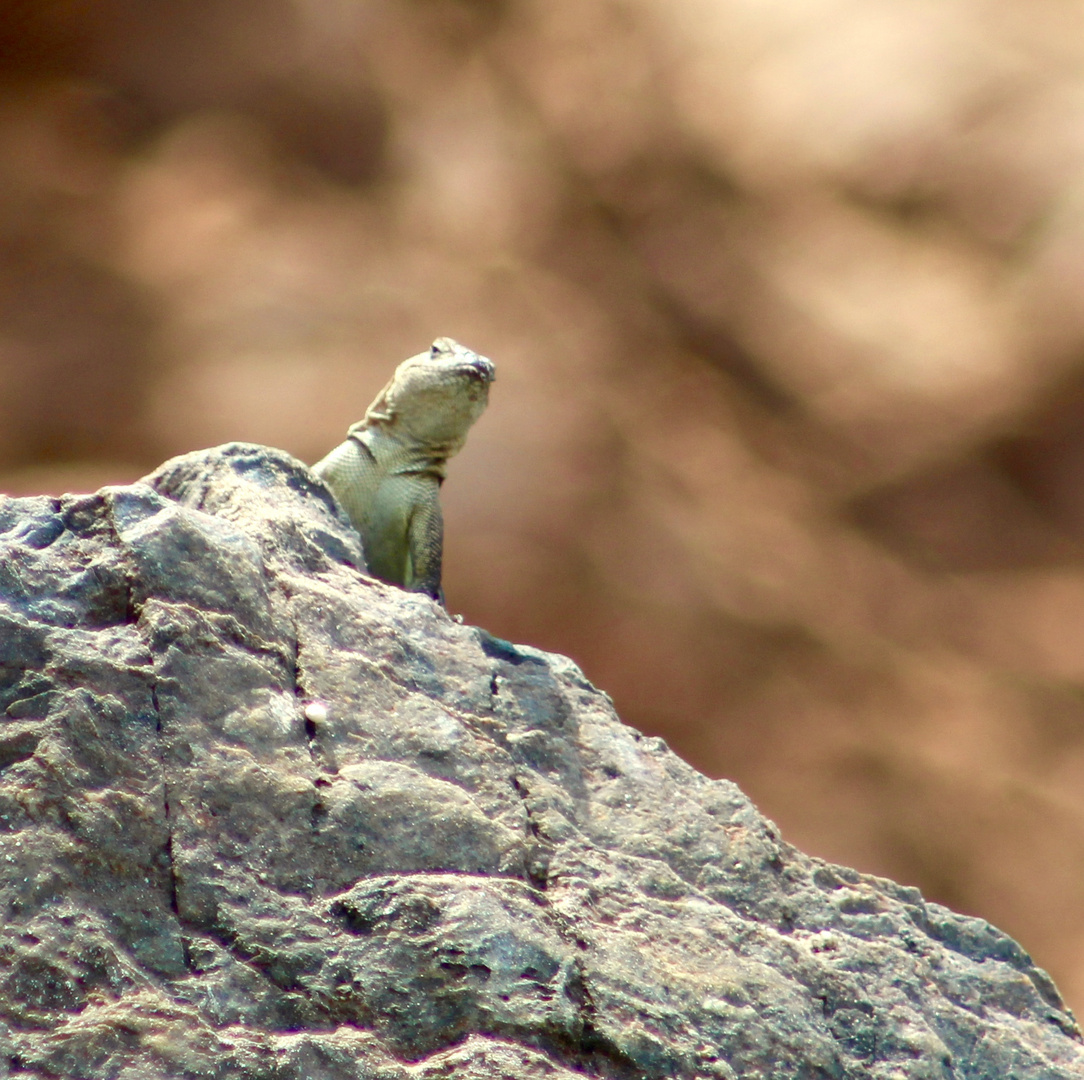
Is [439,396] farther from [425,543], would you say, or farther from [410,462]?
[425,543]

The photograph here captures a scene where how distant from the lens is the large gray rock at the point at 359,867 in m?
2.22

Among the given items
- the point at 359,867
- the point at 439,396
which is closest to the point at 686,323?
the point at 439,396

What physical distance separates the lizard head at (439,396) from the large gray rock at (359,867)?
148 centimetres

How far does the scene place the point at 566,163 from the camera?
11219 mm

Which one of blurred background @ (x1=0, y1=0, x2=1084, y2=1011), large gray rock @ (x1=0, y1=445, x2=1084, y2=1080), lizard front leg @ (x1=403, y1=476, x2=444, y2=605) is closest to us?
large gray rock @ (x1=0, y1=445, x2=1084, y2=1080)

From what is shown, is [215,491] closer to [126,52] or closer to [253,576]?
[253,576]

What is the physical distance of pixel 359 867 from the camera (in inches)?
99.6

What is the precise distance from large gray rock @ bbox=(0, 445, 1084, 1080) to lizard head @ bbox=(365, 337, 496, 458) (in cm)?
148

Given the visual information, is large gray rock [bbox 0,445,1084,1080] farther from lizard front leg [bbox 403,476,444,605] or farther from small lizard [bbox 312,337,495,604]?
small lizard [bbox 312,337,495,604]

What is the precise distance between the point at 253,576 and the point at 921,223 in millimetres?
Result: 9057

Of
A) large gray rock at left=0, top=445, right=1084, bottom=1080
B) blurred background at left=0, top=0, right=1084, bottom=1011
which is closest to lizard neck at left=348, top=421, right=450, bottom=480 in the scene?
large gray rock at left=0, top=445, right=1084, bottom=1080

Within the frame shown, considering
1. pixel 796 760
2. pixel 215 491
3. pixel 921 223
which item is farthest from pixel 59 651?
pixel 921 223

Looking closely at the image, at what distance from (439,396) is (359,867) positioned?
2.69 metres

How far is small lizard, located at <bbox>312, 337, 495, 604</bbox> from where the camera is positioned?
4.90 meters
